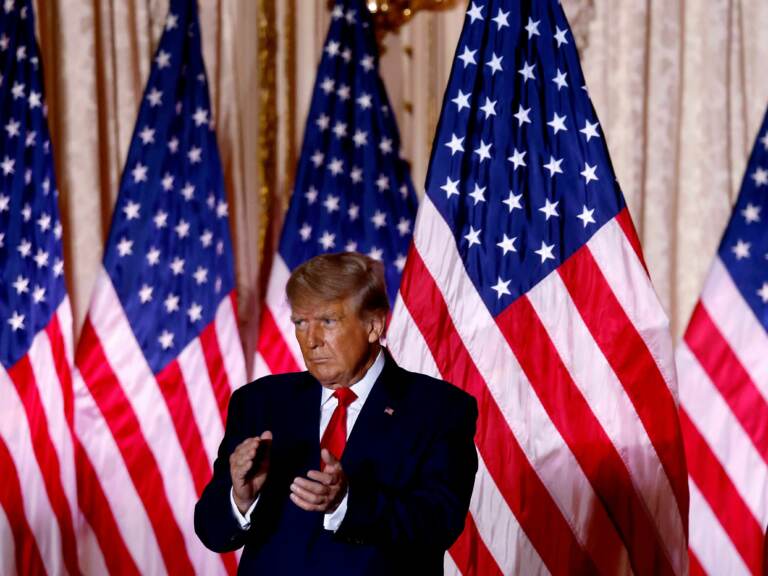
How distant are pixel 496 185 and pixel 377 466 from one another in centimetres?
189

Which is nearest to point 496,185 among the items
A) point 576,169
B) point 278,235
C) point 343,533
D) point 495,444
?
point 576,169

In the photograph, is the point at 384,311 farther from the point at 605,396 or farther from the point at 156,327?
the point at 156,327

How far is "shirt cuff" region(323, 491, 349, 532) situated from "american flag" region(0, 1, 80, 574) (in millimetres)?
2870

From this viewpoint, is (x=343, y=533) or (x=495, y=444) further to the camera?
(x=495, y=444)

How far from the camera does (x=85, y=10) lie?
5.01 metres

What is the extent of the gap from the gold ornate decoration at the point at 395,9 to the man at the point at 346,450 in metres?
3.05

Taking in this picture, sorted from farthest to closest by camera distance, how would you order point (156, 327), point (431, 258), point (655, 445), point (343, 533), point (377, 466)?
point (156, 327) → point (431, 258) → point (655, 445) → point (377, 466) → point (343, 533)

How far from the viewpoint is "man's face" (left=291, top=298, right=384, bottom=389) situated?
242 cm

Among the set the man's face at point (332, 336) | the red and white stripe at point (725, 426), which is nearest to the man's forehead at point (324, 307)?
the man's face at point (332, 336)

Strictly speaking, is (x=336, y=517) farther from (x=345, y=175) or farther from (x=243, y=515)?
(x=345, y=175)

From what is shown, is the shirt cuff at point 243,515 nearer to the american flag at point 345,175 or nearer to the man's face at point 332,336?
the man's face at point 332,336

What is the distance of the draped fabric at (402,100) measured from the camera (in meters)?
4.69

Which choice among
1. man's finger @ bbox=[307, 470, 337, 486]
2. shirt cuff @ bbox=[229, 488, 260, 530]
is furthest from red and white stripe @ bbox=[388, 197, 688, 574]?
man's finger @ bbox=[307, 470, 337, 486]

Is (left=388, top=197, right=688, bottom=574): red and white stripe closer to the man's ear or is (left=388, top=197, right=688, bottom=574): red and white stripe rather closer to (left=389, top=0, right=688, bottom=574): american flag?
(left=389, top=0, right=688, bottom=574): american flag
